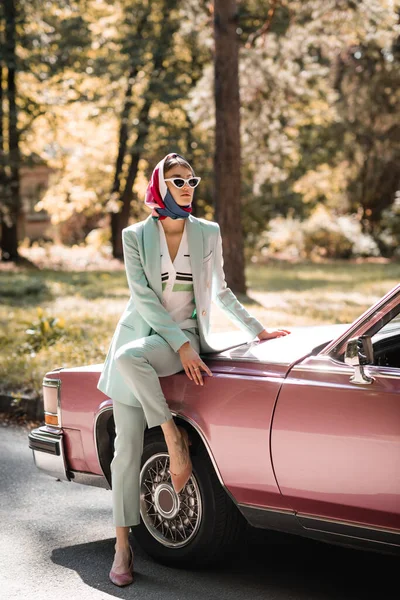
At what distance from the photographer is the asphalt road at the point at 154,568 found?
440 centimetres

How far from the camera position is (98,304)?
16609 millimetres

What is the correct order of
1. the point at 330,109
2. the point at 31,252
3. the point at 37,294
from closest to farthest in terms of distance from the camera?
1. the point at 37,294
2. the point at 330,109
3. the point at 31,252

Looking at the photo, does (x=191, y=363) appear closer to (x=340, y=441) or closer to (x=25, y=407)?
(x=340, y=441)

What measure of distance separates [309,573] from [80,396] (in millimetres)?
1533

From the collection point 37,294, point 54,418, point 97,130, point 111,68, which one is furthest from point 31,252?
point 54,418

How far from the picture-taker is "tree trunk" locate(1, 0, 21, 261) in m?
27.0

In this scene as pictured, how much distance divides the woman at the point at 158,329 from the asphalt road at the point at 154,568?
0.70 feet

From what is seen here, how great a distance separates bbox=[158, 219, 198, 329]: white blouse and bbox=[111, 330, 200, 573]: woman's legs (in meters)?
0.21

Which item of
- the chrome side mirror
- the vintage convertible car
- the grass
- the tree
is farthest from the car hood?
the tree

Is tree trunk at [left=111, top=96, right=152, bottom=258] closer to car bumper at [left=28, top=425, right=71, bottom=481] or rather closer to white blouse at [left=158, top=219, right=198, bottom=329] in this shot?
car bumper at [left=28, top=425, right=71, bottom=481]

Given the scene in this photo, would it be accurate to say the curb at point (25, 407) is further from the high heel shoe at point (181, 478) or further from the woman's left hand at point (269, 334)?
the high heel shoe at point (181, 478)

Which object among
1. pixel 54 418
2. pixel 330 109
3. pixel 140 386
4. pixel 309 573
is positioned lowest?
pixel 309 573

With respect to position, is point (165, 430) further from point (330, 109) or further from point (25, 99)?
point (330, 109)

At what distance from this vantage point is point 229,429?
435 centimetres
